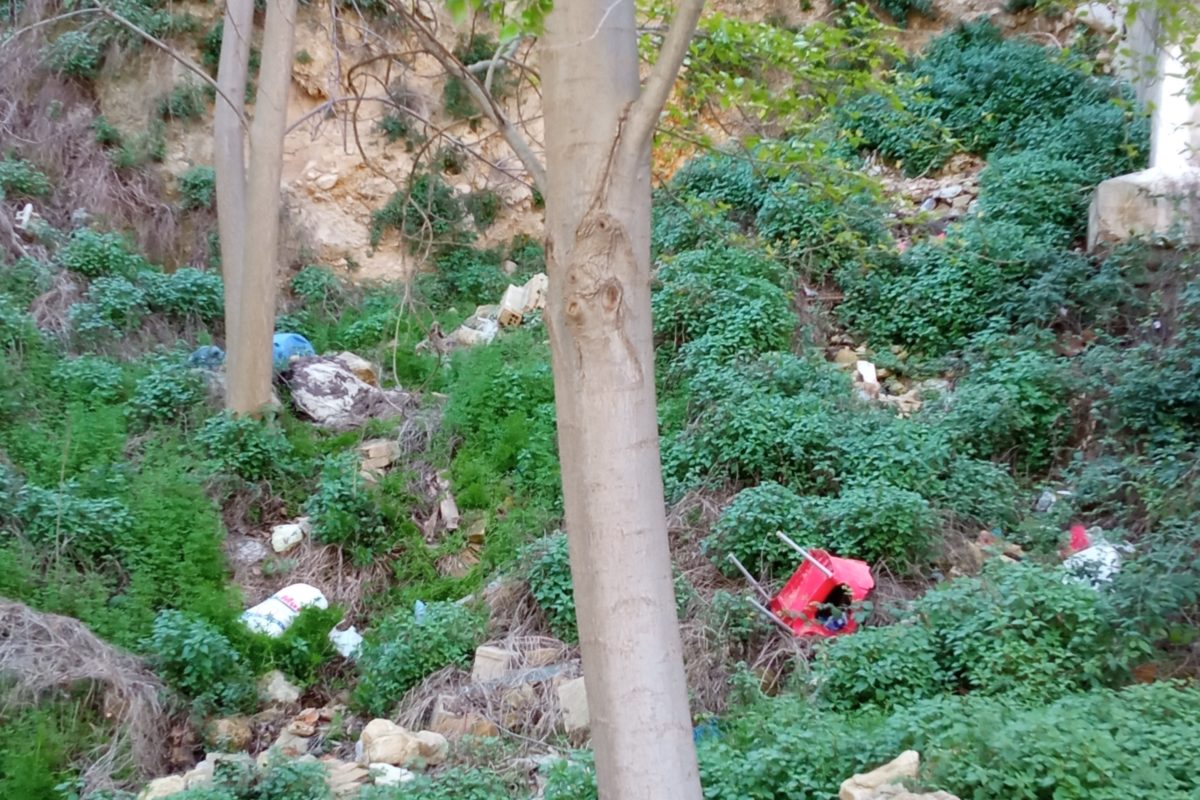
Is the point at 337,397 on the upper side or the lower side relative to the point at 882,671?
upper

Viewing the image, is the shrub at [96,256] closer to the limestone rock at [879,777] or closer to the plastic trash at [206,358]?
the plastic trash at [206,358]

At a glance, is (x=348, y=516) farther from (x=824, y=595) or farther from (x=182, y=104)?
(x=182, y=104)

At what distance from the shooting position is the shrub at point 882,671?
470cm

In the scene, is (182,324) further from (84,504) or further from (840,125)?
(840,125)

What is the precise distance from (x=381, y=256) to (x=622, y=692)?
11143 millimetres

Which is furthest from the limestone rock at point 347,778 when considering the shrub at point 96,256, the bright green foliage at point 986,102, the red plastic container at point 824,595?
the bright green foliage at point 986,102

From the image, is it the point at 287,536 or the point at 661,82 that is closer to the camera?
the point at 661,82

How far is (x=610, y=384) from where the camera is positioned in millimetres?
2314

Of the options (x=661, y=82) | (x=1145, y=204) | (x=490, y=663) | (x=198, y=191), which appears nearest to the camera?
(x=661, y=82)

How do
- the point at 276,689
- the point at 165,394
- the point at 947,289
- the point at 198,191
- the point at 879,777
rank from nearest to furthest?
the point at 879,777, the point at 276,689, the point at 165,394, the point at 947,289, the point at 198,191

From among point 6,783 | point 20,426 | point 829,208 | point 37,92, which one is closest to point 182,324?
point 20,426

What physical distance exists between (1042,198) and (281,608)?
8091 millimetres

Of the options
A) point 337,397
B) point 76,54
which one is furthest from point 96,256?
point 76,54

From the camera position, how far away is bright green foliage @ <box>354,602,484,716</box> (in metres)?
5.68
